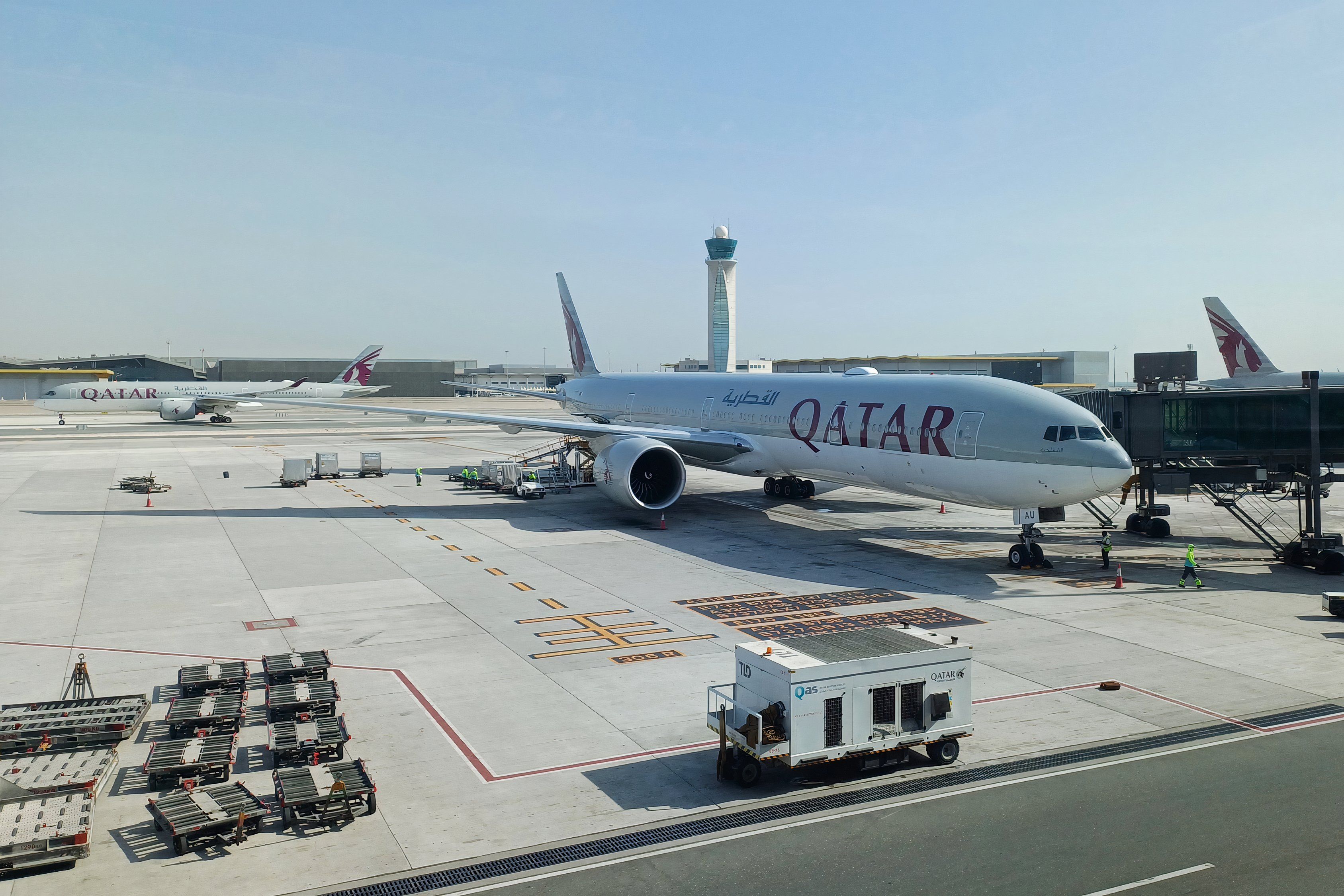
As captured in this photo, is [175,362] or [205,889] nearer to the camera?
[205,889]

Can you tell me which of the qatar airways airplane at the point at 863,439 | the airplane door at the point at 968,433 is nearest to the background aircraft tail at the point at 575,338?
the qatar airways airplane at the point at 863,439

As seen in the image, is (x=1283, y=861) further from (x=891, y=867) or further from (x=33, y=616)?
(x=33, y=616)

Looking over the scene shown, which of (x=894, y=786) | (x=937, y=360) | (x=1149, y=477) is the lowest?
(x=894, y=786)

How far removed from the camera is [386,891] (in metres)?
9.48

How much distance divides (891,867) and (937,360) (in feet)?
289

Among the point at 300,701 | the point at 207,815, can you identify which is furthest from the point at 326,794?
the point at 300,701

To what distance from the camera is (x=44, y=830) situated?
398 inches

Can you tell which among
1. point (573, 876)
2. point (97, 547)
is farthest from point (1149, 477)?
point (97, 547)

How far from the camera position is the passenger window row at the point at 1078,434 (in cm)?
2270

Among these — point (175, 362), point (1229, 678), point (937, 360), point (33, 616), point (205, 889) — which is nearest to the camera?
point (205, 889)

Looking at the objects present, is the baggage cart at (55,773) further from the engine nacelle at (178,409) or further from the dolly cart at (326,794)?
the engine nacelle at (178,409)

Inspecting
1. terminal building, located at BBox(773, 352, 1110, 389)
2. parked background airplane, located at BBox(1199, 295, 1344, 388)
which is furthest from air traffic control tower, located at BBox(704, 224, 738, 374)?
parked background airplane, located at BBox(1199, 295, 1344, 388)

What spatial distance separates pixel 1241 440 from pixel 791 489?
16030 millimetres

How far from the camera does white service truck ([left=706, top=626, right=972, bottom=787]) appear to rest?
38.3 feet
